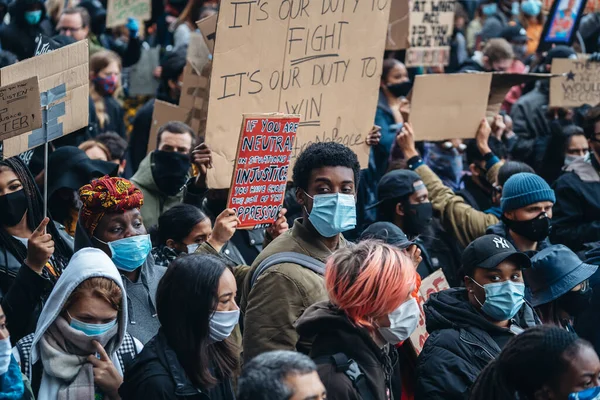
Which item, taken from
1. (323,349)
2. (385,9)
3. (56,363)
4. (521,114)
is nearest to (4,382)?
(56,363)

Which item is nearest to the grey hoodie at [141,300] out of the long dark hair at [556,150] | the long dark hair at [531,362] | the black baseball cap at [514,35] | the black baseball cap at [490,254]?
the black baseball cap at [490,254]

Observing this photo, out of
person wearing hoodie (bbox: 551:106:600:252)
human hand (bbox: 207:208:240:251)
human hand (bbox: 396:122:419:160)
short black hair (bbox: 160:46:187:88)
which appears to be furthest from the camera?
short black hair (bbox: 160:46:187:88)

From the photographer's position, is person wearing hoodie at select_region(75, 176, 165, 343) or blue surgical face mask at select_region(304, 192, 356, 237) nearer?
blue surgical face mask at select_region(304, 192, 356, 237)

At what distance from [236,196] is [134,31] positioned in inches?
226

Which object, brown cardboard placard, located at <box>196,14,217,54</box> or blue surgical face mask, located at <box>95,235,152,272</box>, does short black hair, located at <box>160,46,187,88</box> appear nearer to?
brown cardboard placard, located at <box>196,14,217,54</box>

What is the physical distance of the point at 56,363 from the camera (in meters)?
4.04

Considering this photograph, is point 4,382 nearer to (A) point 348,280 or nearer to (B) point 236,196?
(A) point 348,280

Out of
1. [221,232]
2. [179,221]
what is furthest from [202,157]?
[221,232]

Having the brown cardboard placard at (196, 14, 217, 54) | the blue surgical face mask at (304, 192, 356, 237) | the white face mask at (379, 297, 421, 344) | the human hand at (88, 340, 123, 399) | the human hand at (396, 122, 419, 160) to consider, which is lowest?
the human hand at (88, 340, 123, 399)

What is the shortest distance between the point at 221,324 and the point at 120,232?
118 centimetres

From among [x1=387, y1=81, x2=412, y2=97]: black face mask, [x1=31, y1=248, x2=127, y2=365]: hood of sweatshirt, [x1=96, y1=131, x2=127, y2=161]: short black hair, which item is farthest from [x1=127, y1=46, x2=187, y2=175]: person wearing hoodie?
[x1=31, y1=248, x2=127, y2=365]: hood of sweatshirt

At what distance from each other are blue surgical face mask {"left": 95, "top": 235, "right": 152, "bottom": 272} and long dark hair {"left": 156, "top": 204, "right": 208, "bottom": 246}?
2.68ft

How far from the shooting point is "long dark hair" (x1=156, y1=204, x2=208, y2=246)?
5945 millimetres

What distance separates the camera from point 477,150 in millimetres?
8289
